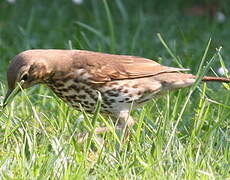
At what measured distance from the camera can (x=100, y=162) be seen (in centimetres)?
495

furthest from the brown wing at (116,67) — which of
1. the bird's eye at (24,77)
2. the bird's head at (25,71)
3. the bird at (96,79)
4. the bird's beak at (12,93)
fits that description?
the bird's beak at (12,93)

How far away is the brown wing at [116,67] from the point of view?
5848mm

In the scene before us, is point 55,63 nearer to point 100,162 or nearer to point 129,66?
point 129,66

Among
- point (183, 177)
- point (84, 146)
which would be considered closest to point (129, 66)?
point (84, 146)

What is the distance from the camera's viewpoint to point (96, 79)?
18.9ft

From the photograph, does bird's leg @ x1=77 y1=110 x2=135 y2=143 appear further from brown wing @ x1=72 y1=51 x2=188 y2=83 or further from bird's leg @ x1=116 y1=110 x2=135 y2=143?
brown wing @ x1=72 y1=51 x2=188 y2=83

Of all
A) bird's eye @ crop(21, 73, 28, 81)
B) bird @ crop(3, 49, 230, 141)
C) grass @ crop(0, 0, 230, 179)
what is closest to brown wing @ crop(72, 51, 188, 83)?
bird @ crop(3, 49, 230, 141)

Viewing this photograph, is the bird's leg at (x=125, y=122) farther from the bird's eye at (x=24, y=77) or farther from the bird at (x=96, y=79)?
the bird's eye at (x=24, y=77)

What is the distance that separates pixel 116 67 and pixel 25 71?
0.76m

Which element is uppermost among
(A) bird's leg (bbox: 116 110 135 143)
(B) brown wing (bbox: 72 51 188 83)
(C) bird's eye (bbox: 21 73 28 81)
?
→ (C) bird's eye (bbox: 21 73 28 81)

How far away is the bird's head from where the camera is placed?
5.52 metres

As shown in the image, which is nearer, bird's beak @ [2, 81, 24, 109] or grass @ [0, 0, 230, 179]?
grass @ [0, 0, 230, 179]

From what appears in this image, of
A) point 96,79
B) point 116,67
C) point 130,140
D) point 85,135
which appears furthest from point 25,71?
point 130,140

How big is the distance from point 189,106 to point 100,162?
63.8 inches
